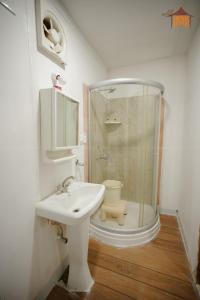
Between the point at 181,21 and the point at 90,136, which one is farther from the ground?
the point at 181,21

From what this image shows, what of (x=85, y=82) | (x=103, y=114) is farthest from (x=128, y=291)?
(x=85, y=82)

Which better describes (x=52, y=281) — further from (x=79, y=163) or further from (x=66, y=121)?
(x=66, y=121)

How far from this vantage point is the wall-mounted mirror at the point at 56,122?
1060mm

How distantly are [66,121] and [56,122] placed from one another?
8.1 inches

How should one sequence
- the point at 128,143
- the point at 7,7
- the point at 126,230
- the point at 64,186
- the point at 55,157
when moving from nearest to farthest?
the point at 7,7
the point at 55,157
the point at 64,186
the point at 126,230
the point at 128,143

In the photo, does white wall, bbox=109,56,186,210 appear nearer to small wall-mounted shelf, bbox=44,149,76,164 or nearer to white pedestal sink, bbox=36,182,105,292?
white pedestal sink, bbox=36,182,105,292

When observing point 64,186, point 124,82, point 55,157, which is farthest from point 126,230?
point 124,82

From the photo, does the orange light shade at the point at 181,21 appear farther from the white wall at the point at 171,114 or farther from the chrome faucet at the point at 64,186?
the chrome faucet at the point at 64,186

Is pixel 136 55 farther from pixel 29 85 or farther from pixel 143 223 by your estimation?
pixel 143 223

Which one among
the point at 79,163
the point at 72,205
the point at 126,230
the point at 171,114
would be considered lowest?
the point at 126,230

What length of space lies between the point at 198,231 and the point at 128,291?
0.78 metres

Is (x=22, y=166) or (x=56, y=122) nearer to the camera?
(x=22, y=166)

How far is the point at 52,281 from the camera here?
1.25 m

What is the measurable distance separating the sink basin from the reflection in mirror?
45 cm
